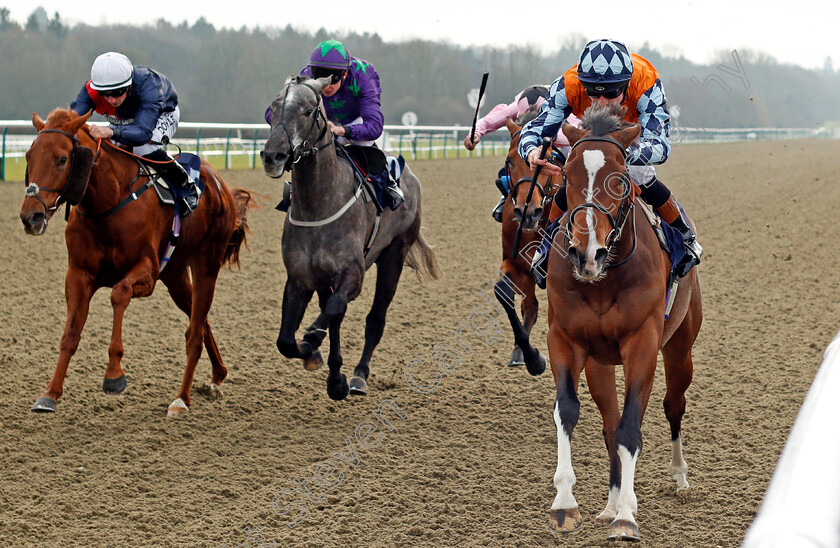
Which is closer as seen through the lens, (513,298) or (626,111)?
(626,111)

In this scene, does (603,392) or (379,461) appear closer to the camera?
(603,392)

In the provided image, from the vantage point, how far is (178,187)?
5648mm

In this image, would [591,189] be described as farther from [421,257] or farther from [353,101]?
[421,257]

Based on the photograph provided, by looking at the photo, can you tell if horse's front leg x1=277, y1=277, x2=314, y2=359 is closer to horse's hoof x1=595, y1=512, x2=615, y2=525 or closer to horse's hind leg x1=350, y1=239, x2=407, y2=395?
horse's hind leg x1=350, y1=239, x2=407, y2=395

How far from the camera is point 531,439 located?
4887 mm

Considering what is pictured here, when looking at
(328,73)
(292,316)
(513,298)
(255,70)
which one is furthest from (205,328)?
(255,70)

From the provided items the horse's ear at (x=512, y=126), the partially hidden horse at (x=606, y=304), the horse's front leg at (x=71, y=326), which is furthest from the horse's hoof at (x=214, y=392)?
the partially hidden horse at (x=606, y=304)

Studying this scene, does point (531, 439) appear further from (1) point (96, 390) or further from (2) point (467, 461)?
(1) point (96, 390)

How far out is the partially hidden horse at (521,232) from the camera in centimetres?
545

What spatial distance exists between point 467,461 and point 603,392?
1.02 metres

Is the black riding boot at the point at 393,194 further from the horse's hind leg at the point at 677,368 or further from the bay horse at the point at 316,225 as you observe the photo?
the horse's hind leg at the point at 677,368

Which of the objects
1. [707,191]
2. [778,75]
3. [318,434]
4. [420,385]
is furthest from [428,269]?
[778,75]

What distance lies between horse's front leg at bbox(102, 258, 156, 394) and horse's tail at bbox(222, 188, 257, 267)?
124 centimetres

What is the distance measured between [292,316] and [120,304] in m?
0.95
